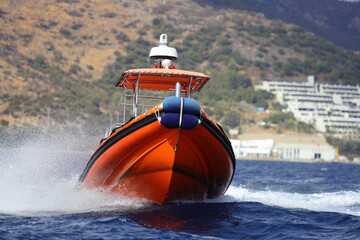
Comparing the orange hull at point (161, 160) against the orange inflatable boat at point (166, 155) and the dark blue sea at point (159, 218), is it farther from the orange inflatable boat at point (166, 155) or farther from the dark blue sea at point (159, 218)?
the dark blue sea at point (159, 218)

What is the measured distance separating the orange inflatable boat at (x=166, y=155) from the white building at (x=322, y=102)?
355 ft

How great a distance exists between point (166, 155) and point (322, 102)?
13584cm

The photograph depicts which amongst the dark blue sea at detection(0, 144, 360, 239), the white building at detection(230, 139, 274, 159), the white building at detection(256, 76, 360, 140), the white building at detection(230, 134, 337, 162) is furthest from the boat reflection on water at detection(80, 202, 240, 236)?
the white building at detection(256, 76, 360, 140)

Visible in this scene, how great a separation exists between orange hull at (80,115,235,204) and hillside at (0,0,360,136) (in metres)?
63.4

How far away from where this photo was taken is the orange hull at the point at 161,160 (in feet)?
34.9

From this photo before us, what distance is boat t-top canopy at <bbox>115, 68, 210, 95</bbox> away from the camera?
11789 millimetres

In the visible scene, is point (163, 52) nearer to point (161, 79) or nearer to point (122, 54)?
point (161, 79)

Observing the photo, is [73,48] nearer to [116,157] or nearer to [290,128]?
[290,128]

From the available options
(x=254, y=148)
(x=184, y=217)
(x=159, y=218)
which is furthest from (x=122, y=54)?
(x=159, y=218)

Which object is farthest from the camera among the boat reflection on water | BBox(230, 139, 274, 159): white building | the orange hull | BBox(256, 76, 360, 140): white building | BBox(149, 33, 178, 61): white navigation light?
BBox(256, 76, 360, 140): white building

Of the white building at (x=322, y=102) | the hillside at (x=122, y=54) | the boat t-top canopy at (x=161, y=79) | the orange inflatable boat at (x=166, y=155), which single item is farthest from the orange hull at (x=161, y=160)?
the white building at (x=322, y=102)

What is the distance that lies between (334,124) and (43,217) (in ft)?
390

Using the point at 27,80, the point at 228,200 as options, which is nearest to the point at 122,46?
the point at 27,80

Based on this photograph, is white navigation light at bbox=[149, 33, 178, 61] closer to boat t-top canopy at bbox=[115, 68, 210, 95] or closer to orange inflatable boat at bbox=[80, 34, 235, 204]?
boat t-top canopy at bbox=[115, 68, 210, 95]
